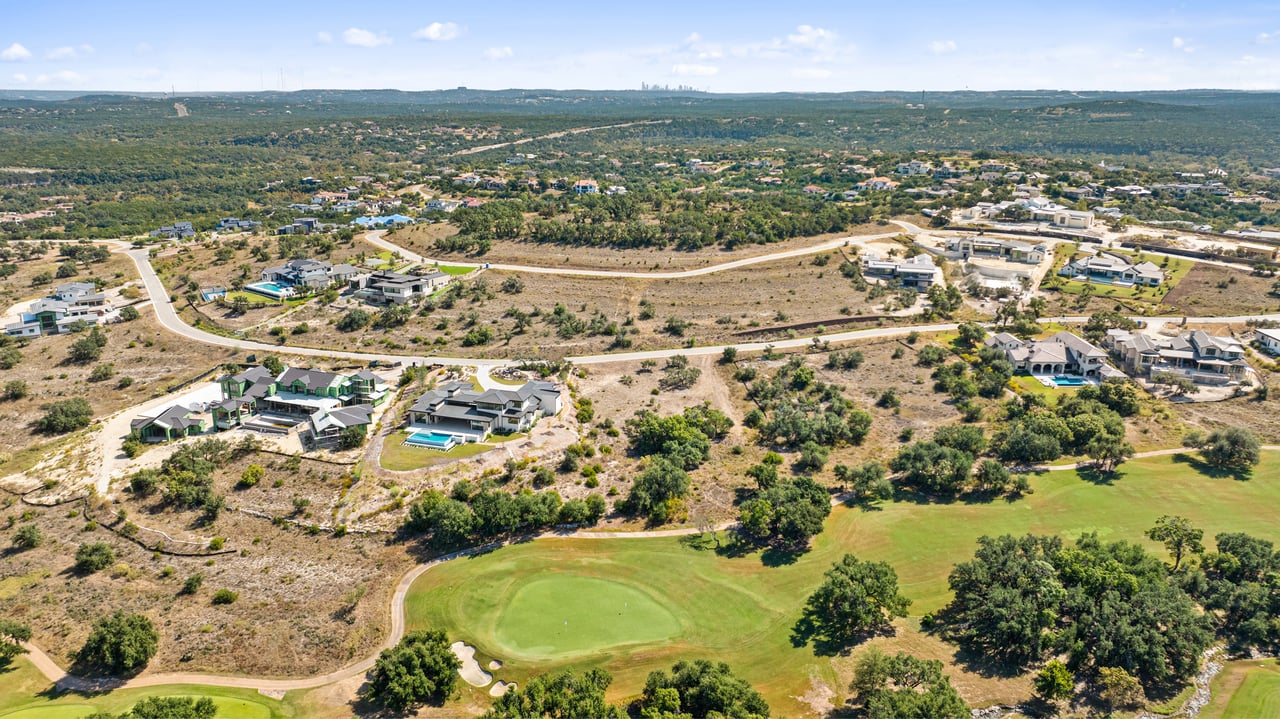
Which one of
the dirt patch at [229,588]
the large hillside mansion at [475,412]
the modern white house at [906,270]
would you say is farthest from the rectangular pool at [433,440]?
the modern white house at [906,270]

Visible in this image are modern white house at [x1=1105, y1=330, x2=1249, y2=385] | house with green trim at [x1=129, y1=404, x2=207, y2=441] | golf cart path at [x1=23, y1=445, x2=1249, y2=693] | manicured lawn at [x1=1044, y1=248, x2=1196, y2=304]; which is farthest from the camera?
manicured lawn at [x1=1044, y1=248, x2=1196, y2=304]

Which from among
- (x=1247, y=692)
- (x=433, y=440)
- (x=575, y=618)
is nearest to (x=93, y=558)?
(x=433, y=440)

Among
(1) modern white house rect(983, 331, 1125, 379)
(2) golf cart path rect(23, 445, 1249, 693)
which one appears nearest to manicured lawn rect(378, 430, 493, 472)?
(2) golf cart path rect(23, 445, 1249, 693)

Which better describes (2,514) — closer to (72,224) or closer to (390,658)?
(390,658)

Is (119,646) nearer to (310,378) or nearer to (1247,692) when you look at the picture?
(310,378)

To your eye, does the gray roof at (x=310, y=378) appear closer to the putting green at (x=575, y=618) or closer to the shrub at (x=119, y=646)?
the shrub at (x=119, y=646)

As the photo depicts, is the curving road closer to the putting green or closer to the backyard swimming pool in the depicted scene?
the backyard swimming pool

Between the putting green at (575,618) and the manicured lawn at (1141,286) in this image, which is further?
the manicured lawn at (1141,286)
